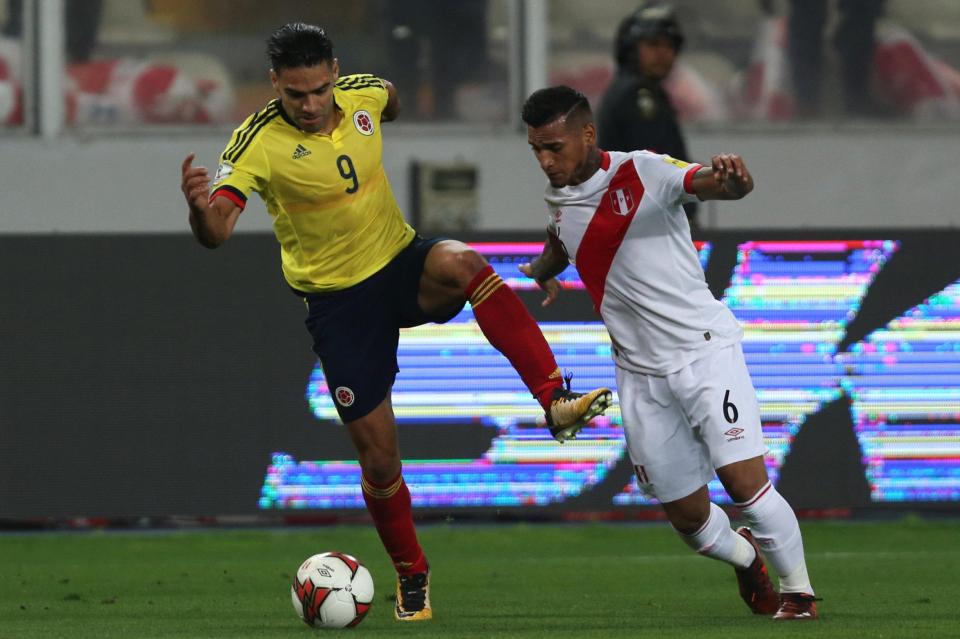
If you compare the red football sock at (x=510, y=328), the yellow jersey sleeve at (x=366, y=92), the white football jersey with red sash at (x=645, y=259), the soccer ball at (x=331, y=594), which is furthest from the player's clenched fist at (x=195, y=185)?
the soccer ball at (x=331, y=594)

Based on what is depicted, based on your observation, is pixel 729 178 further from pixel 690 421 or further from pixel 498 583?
pixel 498 583

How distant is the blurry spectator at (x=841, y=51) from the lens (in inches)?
555

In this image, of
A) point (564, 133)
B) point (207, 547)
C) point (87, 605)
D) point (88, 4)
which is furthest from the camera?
point (88, 4)

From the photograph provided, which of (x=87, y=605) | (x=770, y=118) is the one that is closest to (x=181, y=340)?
(x=87, y=605)

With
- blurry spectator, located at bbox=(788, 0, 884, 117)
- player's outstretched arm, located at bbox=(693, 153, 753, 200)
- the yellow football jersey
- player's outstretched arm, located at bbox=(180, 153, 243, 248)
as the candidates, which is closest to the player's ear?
player's outstretched arm, located at bbox=(693, 153, 753, 200)

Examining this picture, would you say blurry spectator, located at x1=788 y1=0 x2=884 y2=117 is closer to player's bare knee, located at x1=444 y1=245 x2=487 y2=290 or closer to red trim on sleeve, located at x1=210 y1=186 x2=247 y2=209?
player's bare knee, located at x1=444 y1=245 x2=487 y2=290

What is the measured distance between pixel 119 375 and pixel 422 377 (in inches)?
65.8

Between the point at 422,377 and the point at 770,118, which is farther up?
the point at 770,118

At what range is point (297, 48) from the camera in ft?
22.5

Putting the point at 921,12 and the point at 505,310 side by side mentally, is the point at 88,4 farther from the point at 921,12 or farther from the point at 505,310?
the point at 505,310

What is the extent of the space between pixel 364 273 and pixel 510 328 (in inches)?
23.9

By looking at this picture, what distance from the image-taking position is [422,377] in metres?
10.6

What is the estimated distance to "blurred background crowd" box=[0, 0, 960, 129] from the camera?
1369 cm

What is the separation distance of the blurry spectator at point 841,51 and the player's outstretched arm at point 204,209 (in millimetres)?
8125
